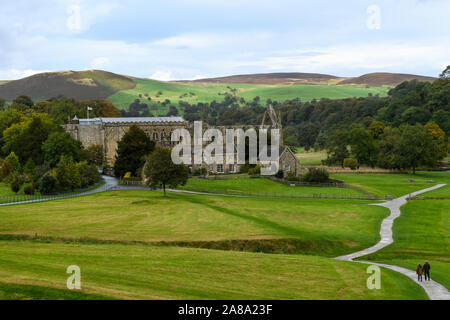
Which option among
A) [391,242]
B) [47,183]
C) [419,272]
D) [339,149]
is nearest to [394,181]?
[339,149]

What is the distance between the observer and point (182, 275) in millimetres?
29438

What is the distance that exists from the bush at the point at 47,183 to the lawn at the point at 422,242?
4624cm

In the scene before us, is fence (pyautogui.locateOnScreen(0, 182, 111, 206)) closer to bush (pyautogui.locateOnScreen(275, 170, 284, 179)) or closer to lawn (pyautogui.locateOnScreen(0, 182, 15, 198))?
lawn (pyautogui.locateOnScreen(0, 182, 15, 198))

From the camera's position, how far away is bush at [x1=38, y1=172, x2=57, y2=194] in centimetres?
7200

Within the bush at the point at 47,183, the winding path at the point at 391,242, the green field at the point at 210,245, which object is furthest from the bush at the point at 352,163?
the bush at the point at 47,183

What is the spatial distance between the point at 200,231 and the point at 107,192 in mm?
29256

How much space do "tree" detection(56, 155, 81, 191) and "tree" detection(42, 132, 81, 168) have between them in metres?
10.6

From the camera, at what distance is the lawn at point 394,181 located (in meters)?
78.8

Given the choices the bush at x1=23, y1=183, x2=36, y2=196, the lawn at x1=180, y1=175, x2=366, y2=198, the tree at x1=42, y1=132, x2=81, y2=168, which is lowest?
the lawn at x1=180, y1=175, x2=366, y2=198

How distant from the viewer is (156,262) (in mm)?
32969

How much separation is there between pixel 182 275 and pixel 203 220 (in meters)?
23.0

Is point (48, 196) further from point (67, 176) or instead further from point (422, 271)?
point (422, 271)

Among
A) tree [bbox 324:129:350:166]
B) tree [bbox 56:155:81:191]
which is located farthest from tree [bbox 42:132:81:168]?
tree [bbox 324:129:350:166]
